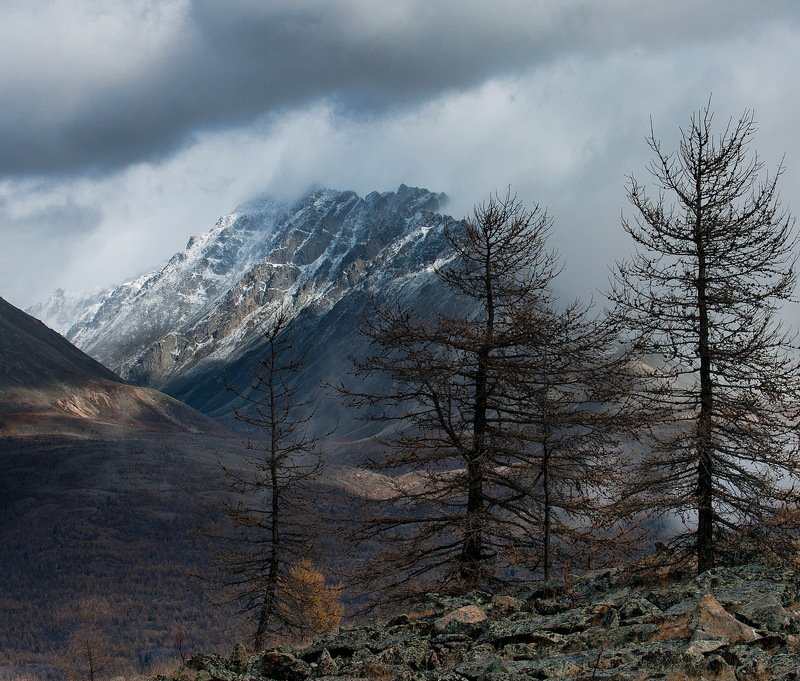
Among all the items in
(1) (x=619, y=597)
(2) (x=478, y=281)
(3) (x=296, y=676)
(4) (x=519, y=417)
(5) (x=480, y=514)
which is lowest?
(3) (x=296, y=676)

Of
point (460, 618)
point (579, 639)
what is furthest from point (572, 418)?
point (579, 639)

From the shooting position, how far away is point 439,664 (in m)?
11.9

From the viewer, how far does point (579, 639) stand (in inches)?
468

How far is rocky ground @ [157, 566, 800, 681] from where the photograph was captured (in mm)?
9938

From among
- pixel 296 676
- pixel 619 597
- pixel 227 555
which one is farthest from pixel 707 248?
pixel 227 555

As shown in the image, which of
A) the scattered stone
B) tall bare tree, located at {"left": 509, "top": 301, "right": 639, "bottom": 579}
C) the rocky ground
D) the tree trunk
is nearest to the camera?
the rocky ground

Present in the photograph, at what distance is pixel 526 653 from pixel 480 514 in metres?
6.82

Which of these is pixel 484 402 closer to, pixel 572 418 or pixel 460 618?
pixel 572 418

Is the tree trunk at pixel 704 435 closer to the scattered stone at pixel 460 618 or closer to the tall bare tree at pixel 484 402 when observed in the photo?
A: the tall bare tree at pixel 484 402

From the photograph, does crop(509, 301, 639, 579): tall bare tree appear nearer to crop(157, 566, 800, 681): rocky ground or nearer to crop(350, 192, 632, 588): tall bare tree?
crop(350, 192, 632, 588): tall bare tree

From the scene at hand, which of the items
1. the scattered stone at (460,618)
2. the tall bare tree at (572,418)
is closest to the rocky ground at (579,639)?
the scattered stone at (460,618)

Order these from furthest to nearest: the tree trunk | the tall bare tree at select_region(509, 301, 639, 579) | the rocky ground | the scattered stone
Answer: the tall bare tree at select_region(509, 301, 639, 579) < the tree trunk < the scattered stone < the rocky ground

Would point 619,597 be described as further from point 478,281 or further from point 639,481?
point 478,281

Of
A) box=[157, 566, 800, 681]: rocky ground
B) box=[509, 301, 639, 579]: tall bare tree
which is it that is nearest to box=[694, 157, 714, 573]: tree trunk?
box=[157, 566, 800, 681]: rocky ground
